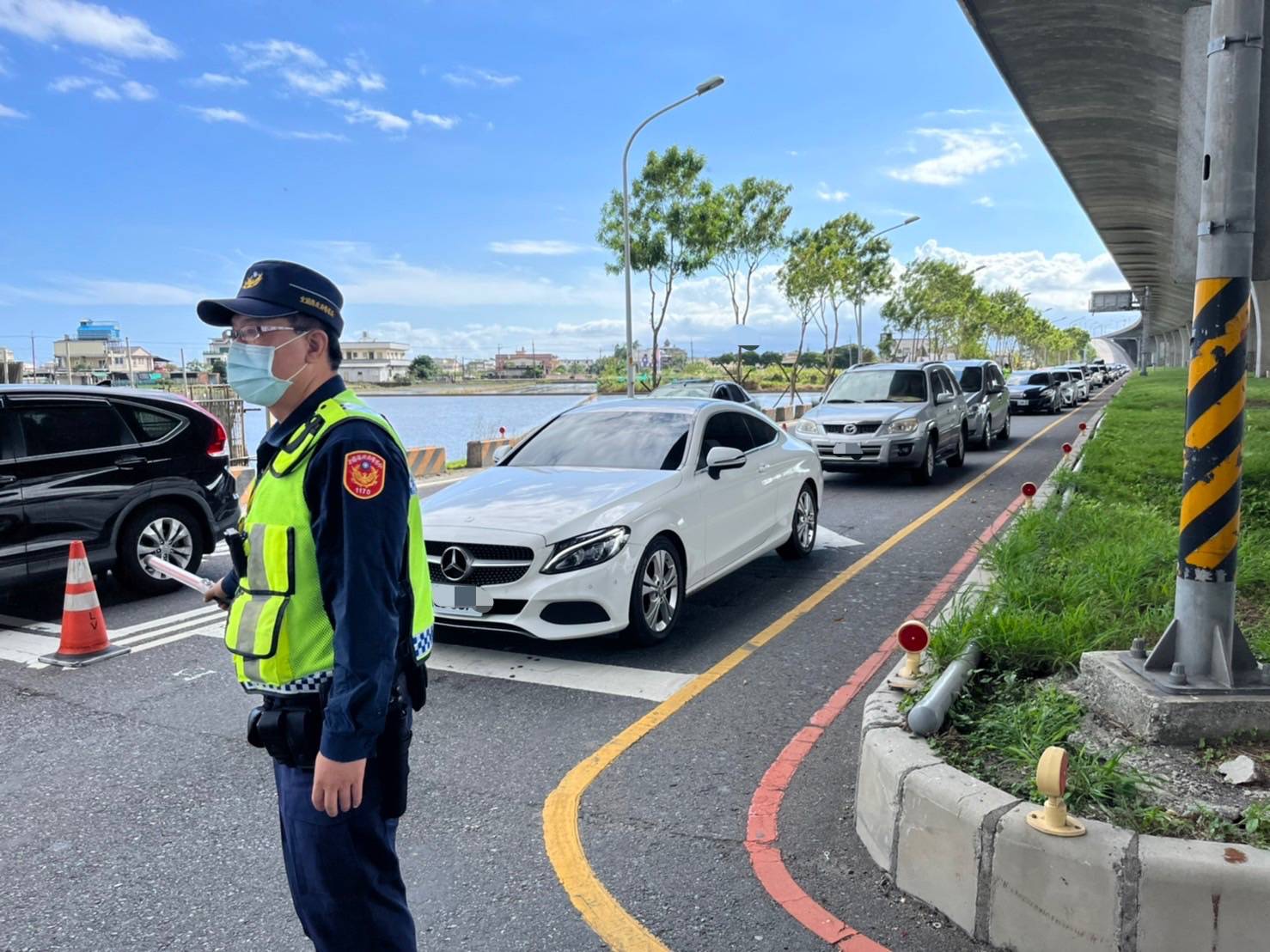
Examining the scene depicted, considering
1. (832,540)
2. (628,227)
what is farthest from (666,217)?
(832,540)

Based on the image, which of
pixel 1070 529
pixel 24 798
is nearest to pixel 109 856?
pixel 24 798

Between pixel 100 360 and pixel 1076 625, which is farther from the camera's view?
pixel 100 360

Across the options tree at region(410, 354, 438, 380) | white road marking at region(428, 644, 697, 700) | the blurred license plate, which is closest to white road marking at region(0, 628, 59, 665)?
white road marking at region(428, 644, 697, 700)

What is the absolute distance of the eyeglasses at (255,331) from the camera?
223 cm

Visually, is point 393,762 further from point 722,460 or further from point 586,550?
point 722,460

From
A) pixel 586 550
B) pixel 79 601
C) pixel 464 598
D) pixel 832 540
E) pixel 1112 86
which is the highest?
pixel 1112 86

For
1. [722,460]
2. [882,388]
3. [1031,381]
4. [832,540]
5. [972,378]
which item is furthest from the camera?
[1031,381]

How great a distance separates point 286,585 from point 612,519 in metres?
3.51

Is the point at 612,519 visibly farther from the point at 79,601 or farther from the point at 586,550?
the point at 79,601

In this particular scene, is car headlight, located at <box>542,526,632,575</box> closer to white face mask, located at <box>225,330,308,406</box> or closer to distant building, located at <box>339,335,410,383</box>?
white face mask, located at <box>225,330,308,406</box>

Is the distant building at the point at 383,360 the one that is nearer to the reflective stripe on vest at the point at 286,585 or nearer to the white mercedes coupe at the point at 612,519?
the white mercedes coupe at the point at 612,519

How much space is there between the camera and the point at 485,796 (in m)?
3.87

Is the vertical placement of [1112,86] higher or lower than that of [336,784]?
higher

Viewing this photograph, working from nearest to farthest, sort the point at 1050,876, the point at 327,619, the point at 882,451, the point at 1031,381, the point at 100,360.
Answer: the point at 327,619 → the point at 1050,876 → the point at 882,451 → the point at 100,360 → the point at 1031,381
